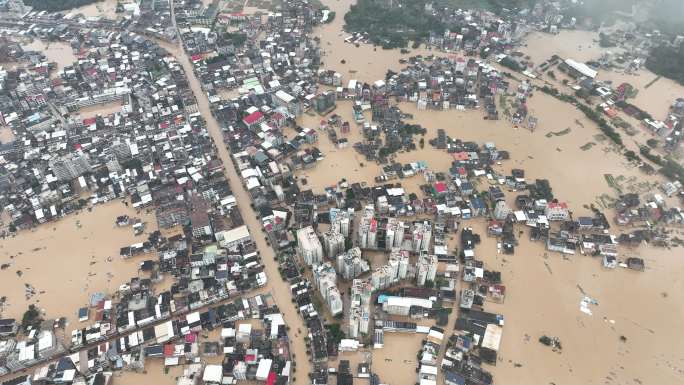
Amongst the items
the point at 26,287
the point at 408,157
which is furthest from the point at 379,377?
the point at 26,287

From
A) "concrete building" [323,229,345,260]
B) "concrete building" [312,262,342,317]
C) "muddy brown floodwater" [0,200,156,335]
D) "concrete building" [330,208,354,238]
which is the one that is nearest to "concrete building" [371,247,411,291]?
"concrete building" [312,262,342,317]

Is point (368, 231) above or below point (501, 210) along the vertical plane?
above

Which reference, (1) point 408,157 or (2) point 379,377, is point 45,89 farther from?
(2) point 379,377

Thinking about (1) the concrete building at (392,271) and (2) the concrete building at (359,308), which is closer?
(2) the concrete building at (359,308)

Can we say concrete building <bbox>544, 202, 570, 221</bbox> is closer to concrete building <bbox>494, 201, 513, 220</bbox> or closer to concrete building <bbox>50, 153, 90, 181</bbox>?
concrete building <bbox>494, 201, 513, 220</bbox>

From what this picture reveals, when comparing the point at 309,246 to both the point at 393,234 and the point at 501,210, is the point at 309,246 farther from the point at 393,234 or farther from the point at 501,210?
the point at 501,210

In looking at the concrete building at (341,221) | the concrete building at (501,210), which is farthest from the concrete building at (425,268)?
the concrete building at (501,210)

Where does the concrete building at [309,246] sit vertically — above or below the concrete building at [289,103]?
below

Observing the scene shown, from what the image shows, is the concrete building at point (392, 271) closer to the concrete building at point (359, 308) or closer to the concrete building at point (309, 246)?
the concrete building at point (359, 308)

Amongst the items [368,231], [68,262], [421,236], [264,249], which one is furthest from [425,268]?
[68,262]
